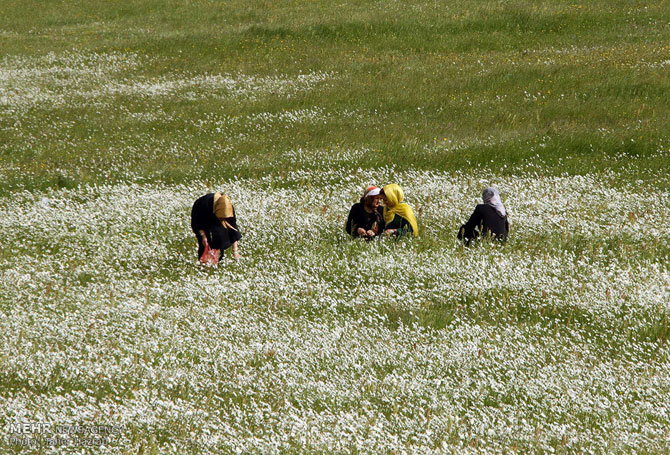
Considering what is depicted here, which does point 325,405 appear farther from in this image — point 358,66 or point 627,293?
point 358,66

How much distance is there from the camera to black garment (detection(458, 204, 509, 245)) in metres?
10.1

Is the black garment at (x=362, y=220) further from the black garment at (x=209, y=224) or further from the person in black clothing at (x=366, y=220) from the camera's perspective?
the black garment at (x=209, y=224)

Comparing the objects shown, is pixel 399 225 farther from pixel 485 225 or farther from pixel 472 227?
pixel 485 225

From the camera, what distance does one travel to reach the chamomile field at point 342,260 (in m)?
6.19

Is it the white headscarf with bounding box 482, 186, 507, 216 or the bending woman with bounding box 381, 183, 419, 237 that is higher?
the white headscarf with bounding box 482, 186, 507, 216

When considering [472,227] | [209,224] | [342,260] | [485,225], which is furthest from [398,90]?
[209,224]

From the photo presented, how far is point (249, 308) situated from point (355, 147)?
8.29 m

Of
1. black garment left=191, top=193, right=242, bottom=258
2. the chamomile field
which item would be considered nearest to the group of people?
black garment left=191, top=193, right=242, bottom=258

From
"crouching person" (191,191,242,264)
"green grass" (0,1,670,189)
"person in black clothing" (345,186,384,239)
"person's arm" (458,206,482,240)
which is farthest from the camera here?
"green grass" (0,1,670,189)

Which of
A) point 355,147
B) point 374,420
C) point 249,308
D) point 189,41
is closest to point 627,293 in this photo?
point 374,420

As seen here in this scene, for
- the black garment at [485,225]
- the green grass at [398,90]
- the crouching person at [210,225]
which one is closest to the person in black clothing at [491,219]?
the black garment at [485,225]

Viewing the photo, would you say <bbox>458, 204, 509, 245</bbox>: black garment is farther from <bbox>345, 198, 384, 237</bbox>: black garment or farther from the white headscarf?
<bbox>345, 198, 384, 237</bbox>: black garment

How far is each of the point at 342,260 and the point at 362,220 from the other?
1061 millimetres

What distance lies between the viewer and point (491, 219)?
10.1 m
